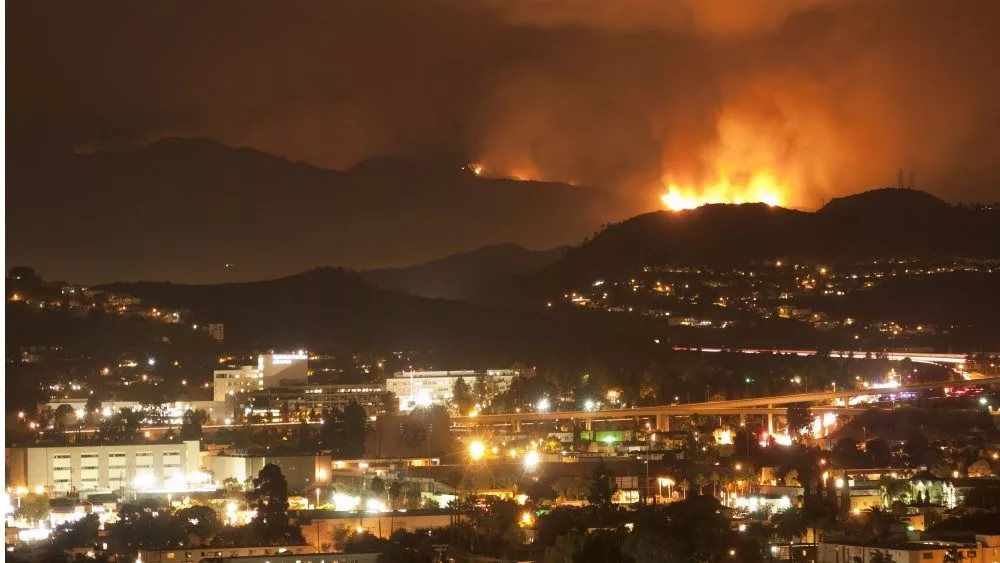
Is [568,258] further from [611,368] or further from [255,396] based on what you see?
[255,396]

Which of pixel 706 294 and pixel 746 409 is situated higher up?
pixel 706 294

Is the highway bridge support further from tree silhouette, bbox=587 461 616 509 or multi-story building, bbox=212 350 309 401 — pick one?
tree silhouette, bbox=587 461 616 509

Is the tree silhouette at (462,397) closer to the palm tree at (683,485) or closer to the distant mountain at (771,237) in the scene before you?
the palm tree at (683,485)

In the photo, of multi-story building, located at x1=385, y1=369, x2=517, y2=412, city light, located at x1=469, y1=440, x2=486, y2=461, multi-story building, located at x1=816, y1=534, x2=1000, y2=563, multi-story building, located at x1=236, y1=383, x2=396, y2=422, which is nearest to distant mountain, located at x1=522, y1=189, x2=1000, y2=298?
multi-story building, located at x1=385, y1=369, x2=517, y2=412

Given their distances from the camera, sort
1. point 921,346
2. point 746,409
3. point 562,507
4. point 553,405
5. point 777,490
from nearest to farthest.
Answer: point 562,507
point 777,490
point 746,409
point 553,405
point 921,346

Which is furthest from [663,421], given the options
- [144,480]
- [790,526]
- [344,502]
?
[790,526]

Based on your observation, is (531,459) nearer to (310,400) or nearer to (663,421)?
(663,421)

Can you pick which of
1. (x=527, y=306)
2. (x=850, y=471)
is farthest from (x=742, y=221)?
(x=850, y=471)
